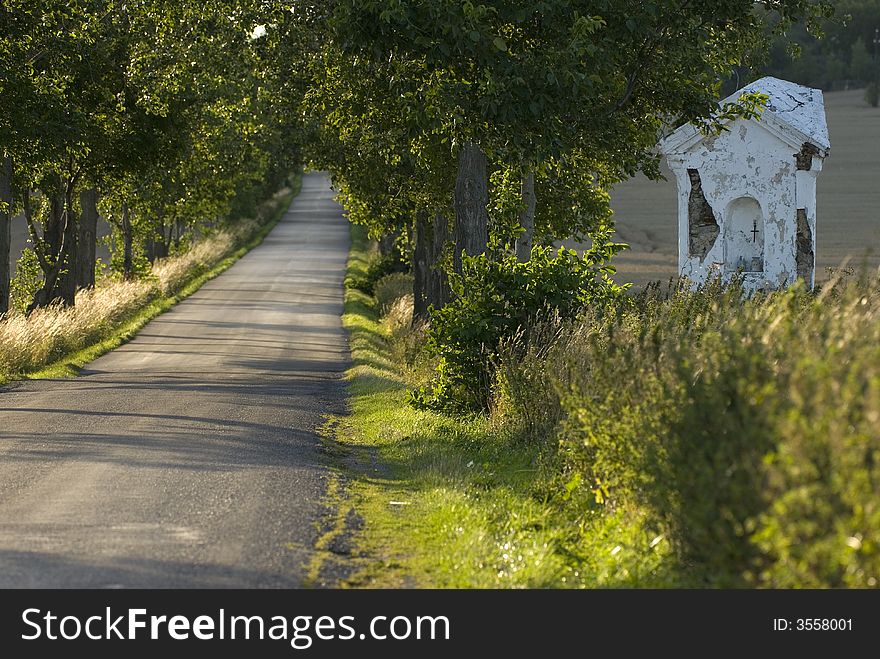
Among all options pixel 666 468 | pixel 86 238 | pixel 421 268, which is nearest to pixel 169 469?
pixel 666 468

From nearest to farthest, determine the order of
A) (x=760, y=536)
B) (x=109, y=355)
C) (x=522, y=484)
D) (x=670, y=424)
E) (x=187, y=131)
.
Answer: (x=760, y=536) → (x=670, y=424) → (x=522, y=484) → (x=109, y=355) → (x=187, y=131)

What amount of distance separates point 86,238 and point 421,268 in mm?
9320

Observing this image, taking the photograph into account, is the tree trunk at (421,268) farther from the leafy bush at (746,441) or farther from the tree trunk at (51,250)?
the leafy bush at (746,441)

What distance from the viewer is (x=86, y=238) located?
3547 centimetres

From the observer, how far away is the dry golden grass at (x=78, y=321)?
23.1 metres

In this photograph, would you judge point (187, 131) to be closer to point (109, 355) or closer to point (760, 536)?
point (109, 355)

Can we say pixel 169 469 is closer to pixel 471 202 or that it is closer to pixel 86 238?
pixel 471 202

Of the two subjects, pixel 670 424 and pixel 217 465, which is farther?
pixel 217 465

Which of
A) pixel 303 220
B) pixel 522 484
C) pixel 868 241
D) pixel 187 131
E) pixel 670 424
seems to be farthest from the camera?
pixel 303 220

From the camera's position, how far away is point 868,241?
55562 millimetres

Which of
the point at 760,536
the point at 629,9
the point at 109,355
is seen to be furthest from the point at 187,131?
the point at 760,536

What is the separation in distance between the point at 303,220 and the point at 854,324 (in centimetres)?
10106

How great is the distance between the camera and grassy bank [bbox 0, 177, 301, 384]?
23.3 m
